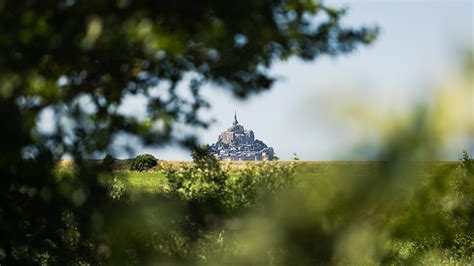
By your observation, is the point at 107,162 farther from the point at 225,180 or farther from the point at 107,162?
the point at 225,180

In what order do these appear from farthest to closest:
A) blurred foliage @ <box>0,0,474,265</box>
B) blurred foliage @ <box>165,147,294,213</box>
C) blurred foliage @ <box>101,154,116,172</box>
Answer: blurred foliage @ <box>165,147,294,213</box>
blurred foliage @ <box>101,154,116,172</box>
blurred foliage @ <box>0,0,474,265</box>

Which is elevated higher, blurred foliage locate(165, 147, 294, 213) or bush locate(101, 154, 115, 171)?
blurred foliage locate(165, 147, 294, 213)

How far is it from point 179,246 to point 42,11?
5.64 metres

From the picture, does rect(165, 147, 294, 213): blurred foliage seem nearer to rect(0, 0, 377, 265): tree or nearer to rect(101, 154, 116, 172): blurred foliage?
rect(101, 154, 116, 172): blurred foliage

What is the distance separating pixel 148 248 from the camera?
845 cm

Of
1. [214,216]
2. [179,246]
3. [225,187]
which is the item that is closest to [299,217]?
[214,216]

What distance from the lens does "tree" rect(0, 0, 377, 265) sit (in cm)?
431

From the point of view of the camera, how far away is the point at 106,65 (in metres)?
5.26

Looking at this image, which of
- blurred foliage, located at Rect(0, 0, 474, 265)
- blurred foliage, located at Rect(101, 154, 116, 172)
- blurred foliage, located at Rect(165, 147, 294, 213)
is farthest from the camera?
blurred foliage, located at Rect(165, 147, 294, 213)

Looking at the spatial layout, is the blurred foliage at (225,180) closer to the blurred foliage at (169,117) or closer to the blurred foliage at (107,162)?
the blurred foliage at (169,117)

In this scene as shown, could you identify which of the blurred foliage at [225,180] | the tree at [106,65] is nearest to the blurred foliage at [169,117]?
the tree at [106,65]

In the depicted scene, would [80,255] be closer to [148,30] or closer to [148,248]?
[148,248]

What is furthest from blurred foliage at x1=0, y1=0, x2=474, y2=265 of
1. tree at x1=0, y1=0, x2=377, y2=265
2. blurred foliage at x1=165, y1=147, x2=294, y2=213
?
blurred foliage at x1=165, y1=147, x2=294, y2=213

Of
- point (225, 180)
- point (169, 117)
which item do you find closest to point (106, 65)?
point (169, 117)
